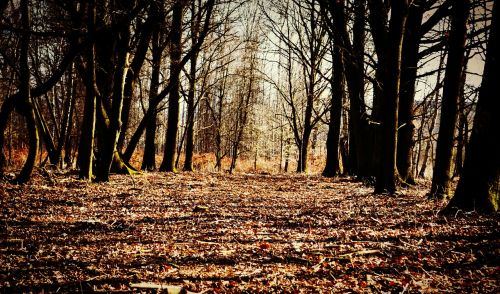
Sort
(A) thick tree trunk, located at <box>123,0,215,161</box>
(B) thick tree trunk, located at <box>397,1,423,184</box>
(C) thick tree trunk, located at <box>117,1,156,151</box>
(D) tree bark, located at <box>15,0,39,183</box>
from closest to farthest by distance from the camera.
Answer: (D) tree bark, located at <box>15,0,39,183</box> → (B) thick tree trunk, located at <box>397,1,423,184</box> → (C) thick tree trunk, located at <box>117,1,156,151</box> → (A) thick tree trunk, located at <box>123,0,215,161</box>

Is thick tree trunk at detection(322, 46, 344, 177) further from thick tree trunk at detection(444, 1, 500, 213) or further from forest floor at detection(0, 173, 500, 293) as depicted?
thick tree trunk at detection(444, 1, 500, 213)

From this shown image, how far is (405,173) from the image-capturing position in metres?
8.18

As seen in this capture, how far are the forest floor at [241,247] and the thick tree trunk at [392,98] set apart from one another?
1.33 metres

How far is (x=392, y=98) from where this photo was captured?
21.9 ft

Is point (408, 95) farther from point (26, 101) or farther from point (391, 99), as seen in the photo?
point (26, 101)

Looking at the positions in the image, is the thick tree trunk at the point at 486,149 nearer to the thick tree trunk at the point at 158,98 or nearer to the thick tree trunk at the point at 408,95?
the thick tree trunk at the point at 408,95

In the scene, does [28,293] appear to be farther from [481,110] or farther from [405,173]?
[405,173]

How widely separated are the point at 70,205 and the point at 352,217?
464cm

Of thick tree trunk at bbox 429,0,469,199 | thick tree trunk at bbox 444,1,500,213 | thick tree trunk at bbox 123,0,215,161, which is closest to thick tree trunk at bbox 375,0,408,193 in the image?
thick tree trunk at bbox 429,0,469,199

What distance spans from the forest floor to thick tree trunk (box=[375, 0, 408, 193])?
4.35 ft

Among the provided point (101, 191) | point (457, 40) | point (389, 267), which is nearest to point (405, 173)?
point (457, 40)

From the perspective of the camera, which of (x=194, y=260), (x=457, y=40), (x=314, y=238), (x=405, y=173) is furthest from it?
(x=405, y=173)

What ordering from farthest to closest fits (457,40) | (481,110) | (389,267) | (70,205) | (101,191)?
(101,191)
(457,40)
(70,205)
(481,110)
(389,267)

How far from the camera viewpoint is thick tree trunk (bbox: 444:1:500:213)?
426 cm
